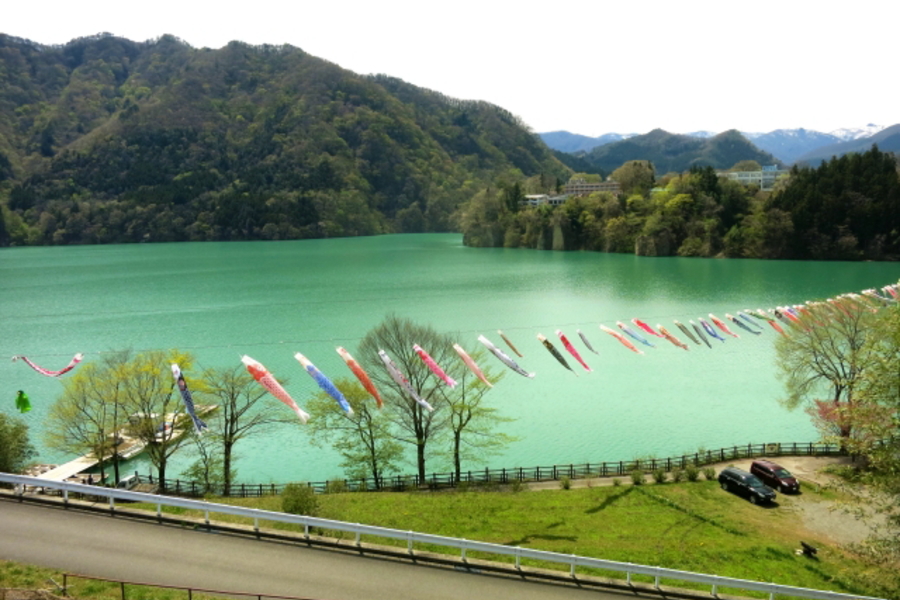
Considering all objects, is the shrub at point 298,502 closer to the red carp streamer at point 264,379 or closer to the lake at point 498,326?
the red carp streamer at point 264,379

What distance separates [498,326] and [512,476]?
27.9m

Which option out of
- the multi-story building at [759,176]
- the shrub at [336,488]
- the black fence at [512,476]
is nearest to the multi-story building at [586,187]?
the multi-story building at [759,176]

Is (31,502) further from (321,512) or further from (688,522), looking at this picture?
(688,522)

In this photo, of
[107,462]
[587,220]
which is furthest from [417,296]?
[587,220]

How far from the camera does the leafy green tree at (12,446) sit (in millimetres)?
22484

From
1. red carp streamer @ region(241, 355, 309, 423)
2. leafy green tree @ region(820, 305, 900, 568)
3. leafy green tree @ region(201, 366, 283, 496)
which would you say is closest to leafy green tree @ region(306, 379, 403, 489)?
leafy green tree @ region(201, 366, 283, 496)

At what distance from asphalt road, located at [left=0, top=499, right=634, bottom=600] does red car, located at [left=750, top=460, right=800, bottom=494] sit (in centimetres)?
1245

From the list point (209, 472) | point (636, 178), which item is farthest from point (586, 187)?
point (209, 472)

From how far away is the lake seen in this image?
3089 centimetres

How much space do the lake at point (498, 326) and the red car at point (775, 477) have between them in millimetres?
6712

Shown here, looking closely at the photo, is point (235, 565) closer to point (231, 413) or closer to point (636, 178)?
point (231, 413)

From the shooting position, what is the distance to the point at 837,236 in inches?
4274

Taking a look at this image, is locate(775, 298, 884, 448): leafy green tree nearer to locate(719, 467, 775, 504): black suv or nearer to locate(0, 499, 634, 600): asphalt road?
locate(719, 467, 775, 504): black suv

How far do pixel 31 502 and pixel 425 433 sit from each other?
14.4 metres
